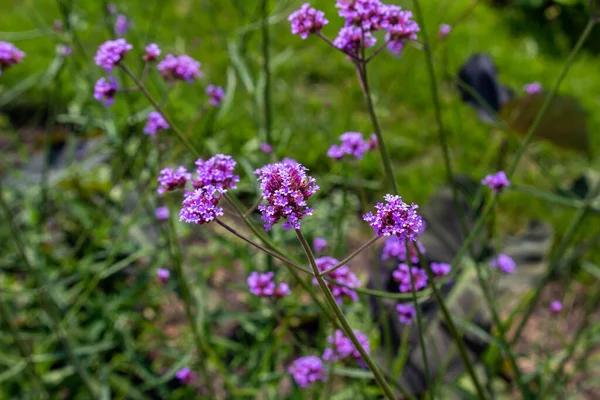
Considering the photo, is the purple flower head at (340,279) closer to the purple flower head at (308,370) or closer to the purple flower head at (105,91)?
the purple flower head at (308,370)

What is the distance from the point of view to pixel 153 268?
6.76 feet

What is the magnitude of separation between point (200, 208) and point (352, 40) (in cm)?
44

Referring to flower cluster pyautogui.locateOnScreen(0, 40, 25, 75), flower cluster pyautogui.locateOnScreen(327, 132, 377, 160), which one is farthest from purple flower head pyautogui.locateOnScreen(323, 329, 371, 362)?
flower cluster pyautogui.locateOnScreen(0, 40, 25, 75)

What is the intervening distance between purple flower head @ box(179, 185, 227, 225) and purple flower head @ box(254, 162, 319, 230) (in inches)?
2.5

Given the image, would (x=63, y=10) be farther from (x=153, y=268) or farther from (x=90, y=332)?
(x=90, y=332)

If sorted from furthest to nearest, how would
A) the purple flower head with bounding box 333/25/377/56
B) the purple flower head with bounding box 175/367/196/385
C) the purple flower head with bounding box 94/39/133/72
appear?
1. the purple flower head with bounding box 175/367/196/385
2. the purple flower head with bounding box 94/39/133/72
3. the purple flower head with bounding box 333/25/377/56

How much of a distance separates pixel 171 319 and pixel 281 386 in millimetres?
578

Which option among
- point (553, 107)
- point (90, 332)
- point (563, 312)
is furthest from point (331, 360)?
point (563, 312)

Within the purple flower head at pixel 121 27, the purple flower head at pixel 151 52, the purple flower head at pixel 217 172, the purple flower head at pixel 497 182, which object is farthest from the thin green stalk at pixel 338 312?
the purple flower head at pixel 121 27

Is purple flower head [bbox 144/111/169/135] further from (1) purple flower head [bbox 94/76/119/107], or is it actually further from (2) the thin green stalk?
(2) the thin green stalk

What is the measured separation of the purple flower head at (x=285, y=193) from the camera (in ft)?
2.49

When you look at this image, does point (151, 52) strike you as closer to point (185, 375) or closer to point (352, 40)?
point (352, 40)

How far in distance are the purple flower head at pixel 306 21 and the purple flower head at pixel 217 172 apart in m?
0.28

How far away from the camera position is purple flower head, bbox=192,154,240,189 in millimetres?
907
